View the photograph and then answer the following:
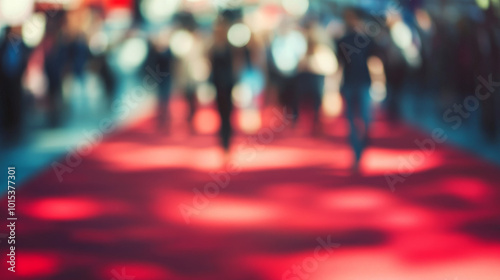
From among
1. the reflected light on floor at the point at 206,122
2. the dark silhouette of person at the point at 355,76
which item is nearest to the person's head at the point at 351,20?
the dark silhouette of person at the point at 355,76

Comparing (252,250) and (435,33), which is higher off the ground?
(435,33)

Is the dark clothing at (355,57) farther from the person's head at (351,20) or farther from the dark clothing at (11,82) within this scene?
the dark clothing at (11,82)

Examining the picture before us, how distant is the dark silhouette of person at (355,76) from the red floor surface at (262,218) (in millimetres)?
380

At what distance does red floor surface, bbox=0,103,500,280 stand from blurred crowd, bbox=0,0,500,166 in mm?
711

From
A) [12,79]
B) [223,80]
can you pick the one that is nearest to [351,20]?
[223,80]

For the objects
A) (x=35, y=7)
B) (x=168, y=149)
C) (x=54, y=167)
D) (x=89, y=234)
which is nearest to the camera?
(x=89, y=234)

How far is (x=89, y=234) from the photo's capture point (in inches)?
185

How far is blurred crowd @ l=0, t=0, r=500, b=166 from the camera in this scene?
6844mm

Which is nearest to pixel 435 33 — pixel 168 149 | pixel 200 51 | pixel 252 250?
pixel 200 51

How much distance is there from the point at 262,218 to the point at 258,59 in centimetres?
913

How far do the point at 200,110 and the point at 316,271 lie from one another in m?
8.28

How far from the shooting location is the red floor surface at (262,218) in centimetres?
400

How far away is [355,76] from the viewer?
6.60 metres

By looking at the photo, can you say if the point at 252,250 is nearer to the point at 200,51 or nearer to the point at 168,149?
the point at 168,149
